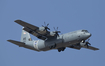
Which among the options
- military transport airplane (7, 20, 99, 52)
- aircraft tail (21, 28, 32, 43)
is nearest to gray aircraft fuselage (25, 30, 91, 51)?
military transport airplane (7, 20, 99, 52)

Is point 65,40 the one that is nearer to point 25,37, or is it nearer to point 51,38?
point 51,38

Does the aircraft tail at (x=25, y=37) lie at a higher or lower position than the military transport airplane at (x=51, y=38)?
higher

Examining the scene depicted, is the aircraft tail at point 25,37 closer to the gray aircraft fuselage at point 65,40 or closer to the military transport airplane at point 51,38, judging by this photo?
the military transport airplane at point 51,38

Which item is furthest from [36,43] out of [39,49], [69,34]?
[69,34]

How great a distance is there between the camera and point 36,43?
47.4 meters

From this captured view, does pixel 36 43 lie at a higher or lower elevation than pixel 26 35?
lower

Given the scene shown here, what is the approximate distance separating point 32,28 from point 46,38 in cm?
458

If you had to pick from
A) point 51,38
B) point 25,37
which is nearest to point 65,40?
point 51,38

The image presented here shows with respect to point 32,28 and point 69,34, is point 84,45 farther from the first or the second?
point 32,28

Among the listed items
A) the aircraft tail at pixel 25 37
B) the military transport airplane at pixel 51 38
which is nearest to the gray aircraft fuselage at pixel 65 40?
the military transport airplane at pixel 51 38

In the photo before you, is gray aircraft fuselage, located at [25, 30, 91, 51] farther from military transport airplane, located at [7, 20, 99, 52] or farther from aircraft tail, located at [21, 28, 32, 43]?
aircraft tail, located at [21, 28, 32, 43]

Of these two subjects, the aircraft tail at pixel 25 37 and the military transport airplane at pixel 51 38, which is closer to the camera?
the military transport airplane at pixel 51 38

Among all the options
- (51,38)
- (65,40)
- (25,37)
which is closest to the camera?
(65,40)

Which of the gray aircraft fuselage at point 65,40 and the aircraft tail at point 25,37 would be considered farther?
the aircraft tail at point 25,37
